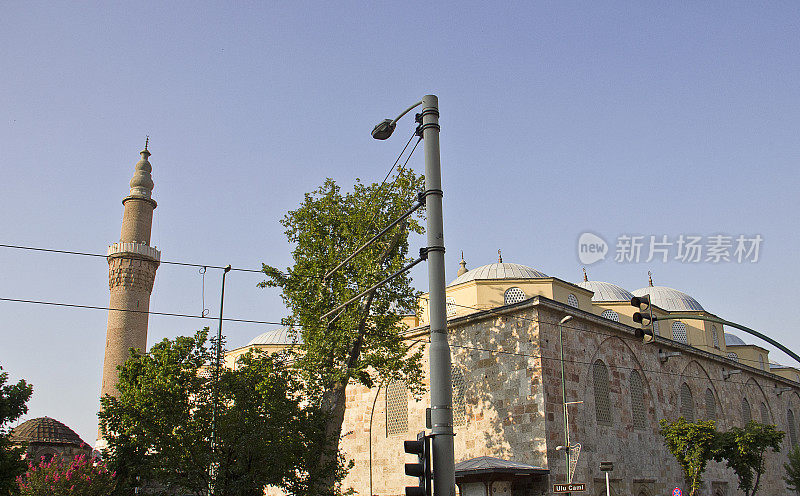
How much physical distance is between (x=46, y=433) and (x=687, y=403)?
31.2 metres

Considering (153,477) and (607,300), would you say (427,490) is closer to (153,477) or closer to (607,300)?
(153,477)

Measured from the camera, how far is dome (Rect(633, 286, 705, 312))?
3962 centimetres

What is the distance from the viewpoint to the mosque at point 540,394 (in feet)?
73.2

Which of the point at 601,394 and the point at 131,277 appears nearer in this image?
the point at 601,394

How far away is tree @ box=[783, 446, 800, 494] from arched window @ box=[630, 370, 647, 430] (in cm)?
1329

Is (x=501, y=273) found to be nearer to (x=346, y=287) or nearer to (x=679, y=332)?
(x=346, y=287)

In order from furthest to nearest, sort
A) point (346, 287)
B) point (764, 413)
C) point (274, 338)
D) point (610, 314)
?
1. point (274, 338)
2. point (764, 413)
3. point (610, 314)
4. point (346, 287)

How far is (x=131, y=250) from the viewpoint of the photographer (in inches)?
1448

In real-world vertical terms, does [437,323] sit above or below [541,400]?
below

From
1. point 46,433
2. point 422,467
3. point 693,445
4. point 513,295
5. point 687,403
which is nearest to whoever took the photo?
point 422,467

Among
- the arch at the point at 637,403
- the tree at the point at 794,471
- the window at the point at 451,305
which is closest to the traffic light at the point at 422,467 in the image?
the arch at the point at 637,403

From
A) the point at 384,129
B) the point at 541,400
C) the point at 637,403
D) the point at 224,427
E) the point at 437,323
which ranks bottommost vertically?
the point at 224,427

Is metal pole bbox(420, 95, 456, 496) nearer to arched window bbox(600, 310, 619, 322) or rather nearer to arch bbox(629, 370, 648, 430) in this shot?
arch bbox(629, 370, 648, 430)

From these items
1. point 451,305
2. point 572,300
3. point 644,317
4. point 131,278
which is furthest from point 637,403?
point 131,278
